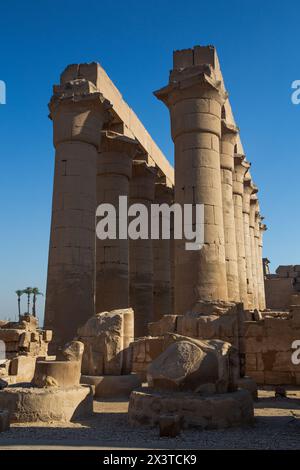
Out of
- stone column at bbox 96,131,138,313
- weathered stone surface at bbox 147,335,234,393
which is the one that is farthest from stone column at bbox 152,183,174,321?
weathered stone surface at bbox 147,335,234,393

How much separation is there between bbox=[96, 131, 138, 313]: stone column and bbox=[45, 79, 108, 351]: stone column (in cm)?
268

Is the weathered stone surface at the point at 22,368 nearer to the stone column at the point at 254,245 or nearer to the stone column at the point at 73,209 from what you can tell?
the stone column at the point at 73,209

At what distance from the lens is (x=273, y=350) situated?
10891mm

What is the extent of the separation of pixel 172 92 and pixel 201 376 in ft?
34.0

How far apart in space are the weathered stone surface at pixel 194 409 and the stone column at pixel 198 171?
23.8 ft

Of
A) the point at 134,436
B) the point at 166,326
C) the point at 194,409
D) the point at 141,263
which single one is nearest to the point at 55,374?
the point at 134,436

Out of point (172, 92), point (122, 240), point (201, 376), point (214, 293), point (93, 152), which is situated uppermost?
point (172, 92)

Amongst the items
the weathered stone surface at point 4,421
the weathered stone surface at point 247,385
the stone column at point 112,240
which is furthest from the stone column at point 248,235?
the weathered stone surface at point 4,421

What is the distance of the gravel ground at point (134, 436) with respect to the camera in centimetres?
475

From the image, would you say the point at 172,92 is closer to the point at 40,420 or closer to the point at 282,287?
the point at 40,420

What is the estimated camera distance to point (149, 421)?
19.8 ft

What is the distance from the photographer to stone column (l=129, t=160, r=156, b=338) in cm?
2072

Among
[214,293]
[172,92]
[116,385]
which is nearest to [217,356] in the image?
[116,385]

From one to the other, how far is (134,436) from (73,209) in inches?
387
